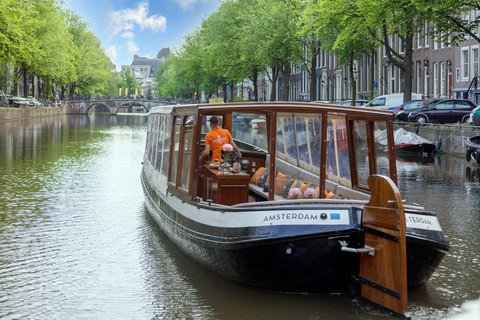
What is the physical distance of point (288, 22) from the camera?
155 ft

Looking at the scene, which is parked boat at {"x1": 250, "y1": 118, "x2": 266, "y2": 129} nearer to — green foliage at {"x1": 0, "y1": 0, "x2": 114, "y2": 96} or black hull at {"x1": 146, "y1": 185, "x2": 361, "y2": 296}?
black hull at {"x1": 146, "y1": 185, "x2": 361, "y2": 296}

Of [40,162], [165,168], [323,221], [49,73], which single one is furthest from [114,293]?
[49,73]

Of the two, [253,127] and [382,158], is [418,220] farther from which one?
[253,127]

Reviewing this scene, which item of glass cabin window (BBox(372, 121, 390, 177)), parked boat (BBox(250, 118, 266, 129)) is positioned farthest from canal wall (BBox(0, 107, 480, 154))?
glass cabin window (BBox(372, 121, 390, 177))

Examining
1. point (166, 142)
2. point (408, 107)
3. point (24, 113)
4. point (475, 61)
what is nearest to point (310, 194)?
point (166, 142)

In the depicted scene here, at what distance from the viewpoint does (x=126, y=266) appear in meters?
9.30

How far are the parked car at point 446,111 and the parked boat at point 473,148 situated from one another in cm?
863

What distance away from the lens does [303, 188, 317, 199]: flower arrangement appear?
8.36 metres

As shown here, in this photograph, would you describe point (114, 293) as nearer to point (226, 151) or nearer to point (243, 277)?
point (243, 277)

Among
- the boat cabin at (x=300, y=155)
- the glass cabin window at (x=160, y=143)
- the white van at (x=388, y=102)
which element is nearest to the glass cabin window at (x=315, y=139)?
the boat cabin at (x=300, y=155)

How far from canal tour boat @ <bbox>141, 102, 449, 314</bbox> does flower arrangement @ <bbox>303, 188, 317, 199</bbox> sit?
1 cm

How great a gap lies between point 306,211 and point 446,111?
26964 mm

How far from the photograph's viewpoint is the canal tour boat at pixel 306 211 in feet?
23.3

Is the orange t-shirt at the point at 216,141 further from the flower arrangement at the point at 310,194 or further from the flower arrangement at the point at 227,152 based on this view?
the flower arrangement at the point at 310,194
